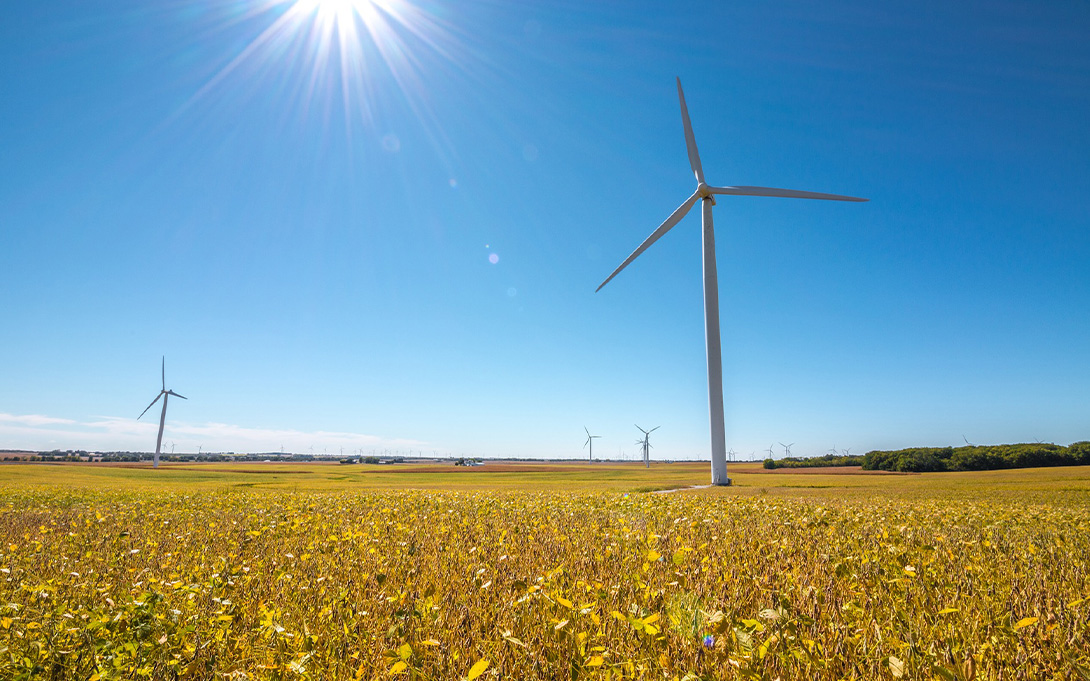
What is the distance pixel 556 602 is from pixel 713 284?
44.8 metres

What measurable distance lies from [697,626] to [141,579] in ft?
26.3

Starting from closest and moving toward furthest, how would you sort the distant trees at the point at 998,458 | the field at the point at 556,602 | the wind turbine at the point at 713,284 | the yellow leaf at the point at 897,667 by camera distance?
1. the yellow leaf at the point at 897,667
2. the field at the point at 556,602
3. the wind turbine at the point at 713,284
4. the distant trees at the point at 998,458

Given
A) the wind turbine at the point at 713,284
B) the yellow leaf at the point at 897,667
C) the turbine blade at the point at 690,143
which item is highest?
the turbine blade at the point at 690,143

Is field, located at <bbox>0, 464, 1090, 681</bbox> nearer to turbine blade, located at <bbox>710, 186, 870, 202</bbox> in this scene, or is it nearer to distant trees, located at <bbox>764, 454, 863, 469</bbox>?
turbine blade, located at <bbox>710, 186, 870, 202</bbox>

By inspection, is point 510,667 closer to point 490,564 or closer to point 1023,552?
point 490,564

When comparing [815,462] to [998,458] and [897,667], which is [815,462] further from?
[897,667]

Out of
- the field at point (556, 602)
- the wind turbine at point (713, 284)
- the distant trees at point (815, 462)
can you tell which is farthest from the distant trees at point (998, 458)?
the field at point (556, 602)

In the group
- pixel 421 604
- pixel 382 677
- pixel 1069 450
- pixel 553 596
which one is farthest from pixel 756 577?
pixel 1069 450

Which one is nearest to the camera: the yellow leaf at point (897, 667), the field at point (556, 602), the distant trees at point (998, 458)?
the yellow leaf at point (897, 667)

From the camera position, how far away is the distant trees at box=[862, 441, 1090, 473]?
229 feet

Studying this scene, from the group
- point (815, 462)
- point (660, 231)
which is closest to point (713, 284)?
point (660, 231)

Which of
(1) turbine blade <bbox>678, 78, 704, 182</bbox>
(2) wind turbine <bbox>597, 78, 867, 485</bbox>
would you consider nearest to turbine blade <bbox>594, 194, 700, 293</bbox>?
(2) wind turbine <bbox>597, 78, 867, 485</bbox>

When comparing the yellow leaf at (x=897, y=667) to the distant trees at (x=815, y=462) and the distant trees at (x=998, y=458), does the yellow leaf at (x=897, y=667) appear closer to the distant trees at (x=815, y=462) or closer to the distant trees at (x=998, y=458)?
the distant trees at (x=998, y=458)

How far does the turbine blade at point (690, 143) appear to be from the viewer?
48.5 meters
